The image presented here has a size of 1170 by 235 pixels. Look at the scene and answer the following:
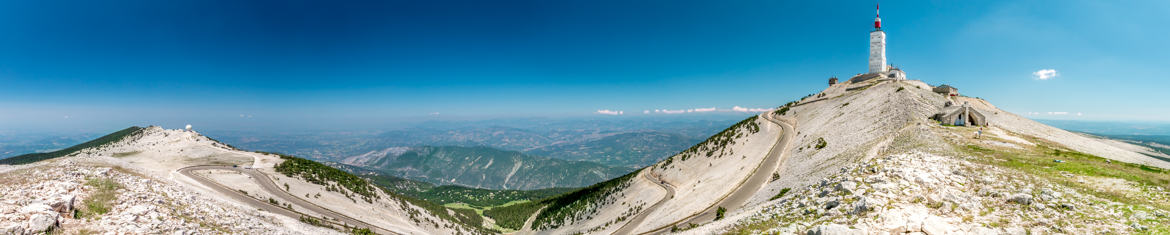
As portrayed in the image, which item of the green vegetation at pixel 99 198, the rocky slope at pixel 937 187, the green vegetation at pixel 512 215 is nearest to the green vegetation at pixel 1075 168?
the rocky slope at pixel 937 187

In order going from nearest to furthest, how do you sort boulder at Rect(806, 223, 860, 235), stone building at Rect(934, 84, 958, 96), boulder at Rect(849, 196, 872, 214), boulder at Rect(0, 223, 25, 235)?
boulder at Rect(0, 223, 25, 235) → boulder at Rect(806, 223, 860, 235) → boulder at Rect(849, 196, 872, 214) → stone building at Rect(934, 84, 958, 96)

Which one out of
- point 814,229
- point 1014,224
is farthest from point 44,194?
point 1014,224

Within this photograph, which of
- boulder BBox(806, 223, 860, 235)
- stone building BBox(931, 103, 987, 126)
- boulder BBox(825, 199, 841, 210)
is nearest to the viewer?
boulder BBox(806, 223, 860, 235)

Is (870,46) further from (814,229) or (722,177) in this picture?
(814,229)

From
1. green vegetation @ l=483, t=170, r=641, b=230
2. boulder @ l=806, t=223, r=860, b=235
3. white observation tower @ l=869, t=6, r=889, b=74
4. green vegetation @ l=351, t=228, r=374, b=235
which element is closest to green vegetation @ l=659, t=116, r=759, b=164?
green vegetation @ l=483, t=170, r=641, b=230

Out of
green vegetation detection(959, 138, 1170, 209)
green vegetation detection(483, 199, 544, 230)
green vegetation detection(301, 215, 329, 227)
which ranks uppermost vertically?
green vegetation detection(959, 138, 1170, 209)

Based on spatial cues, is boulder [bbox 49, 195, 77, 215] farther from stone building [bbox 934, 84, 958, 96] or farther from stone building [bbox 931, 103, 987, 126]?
stone building [bbox 934, 84, 958, 96]
